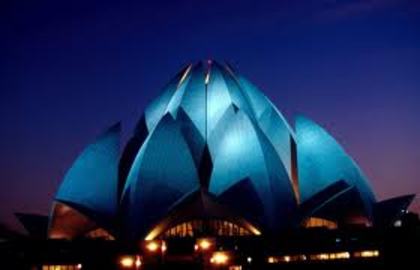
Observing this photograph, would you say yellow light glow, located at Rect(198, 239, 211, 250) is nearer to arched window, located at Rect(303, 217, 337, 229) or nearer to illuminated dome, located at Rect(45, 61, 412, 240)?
illuminated dome, located at Rect(45, 61, 412, 240)

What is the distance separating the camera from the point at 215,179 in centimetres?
3550

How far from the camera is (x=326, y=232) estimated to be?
109ft

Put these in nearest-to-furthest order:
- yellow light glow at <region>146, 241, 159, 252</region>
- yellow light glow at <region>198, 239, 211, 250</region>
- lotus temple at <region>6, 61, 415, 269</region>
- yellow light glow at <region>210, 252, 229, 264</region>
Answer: yellow light glow at <region>210, 252, 229, 264</region> < yellow light glow at <region>198, 239, 211, 250</region> < yellow light glow at <region>146, 241, 159, 252</region> < lotus temple at <region>6, 61, 415, 269</region>

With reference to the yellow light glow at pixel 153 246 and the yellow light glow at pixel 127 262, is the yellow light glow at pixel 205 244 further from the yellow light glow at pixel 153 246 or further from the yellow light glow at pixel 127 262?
the yellow light glow at pixel 127 262

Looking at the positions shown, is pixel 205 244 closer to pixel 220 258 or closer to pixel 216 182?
pixel 220 258

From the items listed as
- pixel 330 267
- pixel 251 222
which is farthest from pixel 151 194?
pixel 330 267

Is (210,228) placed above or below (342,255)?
above

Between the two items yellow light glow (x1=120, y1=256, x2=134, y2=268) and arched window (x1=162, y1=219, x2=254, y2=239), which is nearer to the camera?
yellow light glow (x1=120, y1=256, x2=134, y2=268)

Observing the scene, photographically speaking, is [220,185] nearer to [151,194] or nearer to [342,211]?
[151,194]

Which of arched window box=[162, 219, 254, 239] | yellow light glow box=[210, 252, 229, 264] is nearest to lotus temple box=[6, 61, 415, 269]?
arched window box=[162, 219, 254, 239]

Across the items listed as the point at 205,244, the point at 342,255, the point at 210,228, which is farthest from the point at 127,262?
the point at 342,255

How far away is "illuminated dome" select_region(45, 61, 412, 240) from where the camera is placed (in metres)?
34.5

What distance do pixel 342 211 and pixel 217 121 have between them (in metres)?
8.47

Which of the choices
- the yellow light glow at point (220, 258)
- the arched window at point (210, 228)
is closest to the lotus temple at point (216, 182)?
the arched window at point (210, 228)
